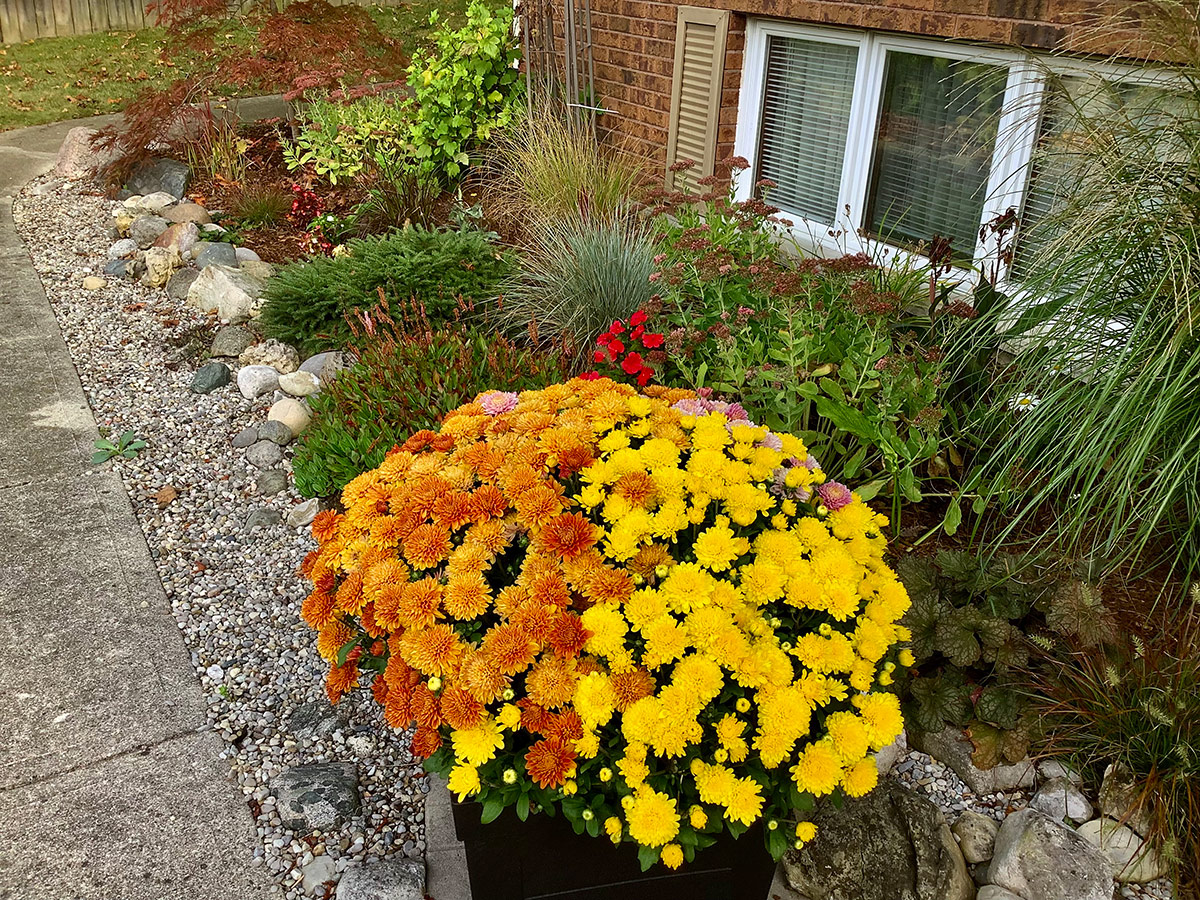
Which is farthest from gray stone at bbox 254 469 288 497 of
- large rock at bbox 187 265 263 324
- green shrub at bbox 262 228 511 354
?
large rock at bbox 187 265 263 324

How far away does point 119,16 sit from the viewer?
13320 mm

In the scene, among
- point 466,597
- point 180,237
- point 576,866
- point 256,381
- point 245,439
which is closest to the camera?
point 466,597

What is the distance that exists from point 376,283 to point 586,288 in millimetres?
1074

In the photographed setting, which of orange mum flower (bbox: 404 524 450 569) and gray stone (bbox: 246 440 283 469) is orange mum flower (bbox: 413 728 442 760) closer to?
orange mum flower (bbox: 404 524 450 569)

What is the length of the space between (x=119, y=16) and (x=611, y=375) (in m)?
13.5

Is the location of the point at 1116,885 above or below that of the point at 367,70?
below

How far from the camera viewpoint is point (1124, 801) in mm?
2211

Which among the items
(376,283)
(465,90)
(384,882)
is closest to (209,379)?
(376,283)

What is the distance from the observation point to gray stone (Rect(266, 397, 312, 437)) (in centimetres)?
414

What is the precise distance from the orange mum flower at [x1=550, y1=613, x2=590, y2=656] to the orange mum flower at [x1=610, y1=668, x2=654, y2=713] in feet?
0.29

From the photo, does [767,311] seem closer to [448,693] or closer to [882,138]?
[882,138]

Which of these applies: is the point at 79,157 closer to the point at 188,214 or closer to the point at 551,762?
the point at 188,214

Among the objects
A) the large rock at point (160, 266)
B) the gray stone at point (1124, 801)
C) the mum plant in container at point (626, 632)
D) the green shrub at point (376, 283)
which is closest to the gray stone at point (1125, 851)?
the gray stone at point (1124, 801)

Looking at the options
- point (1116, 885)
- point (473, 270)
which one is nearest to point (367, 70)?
point (473, 270)
